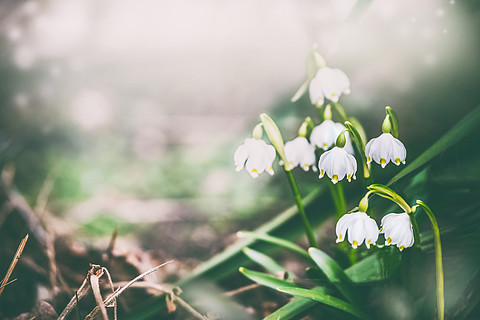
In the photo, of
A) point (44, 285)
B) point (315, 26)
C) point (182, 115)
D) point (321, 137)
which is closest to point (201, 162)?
point (182, 115)

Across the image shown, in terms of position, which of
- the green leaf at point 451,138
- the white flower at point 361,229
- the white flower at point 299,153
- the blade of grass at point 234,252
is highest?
the green leaf at point 451,138

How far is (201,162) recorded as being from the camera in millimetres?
1998

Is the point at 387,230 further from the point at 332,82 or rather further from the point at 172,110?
the point at 172,110

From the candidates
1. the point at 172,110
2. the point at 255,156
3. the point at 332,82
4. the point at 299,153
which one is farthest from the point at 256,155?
the point at 172,110

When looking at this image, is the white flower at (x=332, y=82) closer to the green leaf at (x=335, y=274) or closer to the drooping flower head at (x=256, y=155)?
the drooping flower head at (x=256, y=155)

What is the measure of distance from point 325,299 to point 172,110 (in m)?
2.19

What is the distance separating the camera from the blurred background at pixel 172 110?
1.16 metres

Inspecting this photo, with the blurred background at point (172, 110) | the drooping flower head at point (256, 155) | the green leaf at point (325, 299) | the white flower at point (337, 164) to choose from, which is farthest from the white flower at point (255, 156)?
the blurred background at point (172, 110)

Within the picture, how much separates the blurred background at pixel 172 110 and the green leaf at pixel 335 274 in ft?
1.09

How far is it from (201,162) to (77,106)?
0.66 metres

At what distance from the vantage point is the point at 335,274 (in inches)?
27.7

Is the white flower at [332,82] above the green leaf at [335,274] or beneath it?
above

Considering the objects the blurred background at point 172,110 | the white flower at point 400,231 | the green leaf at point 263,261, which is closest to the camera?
the white flower at point 400,231

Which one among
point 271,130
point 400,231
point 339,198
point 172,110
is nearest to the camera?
point 400,231
